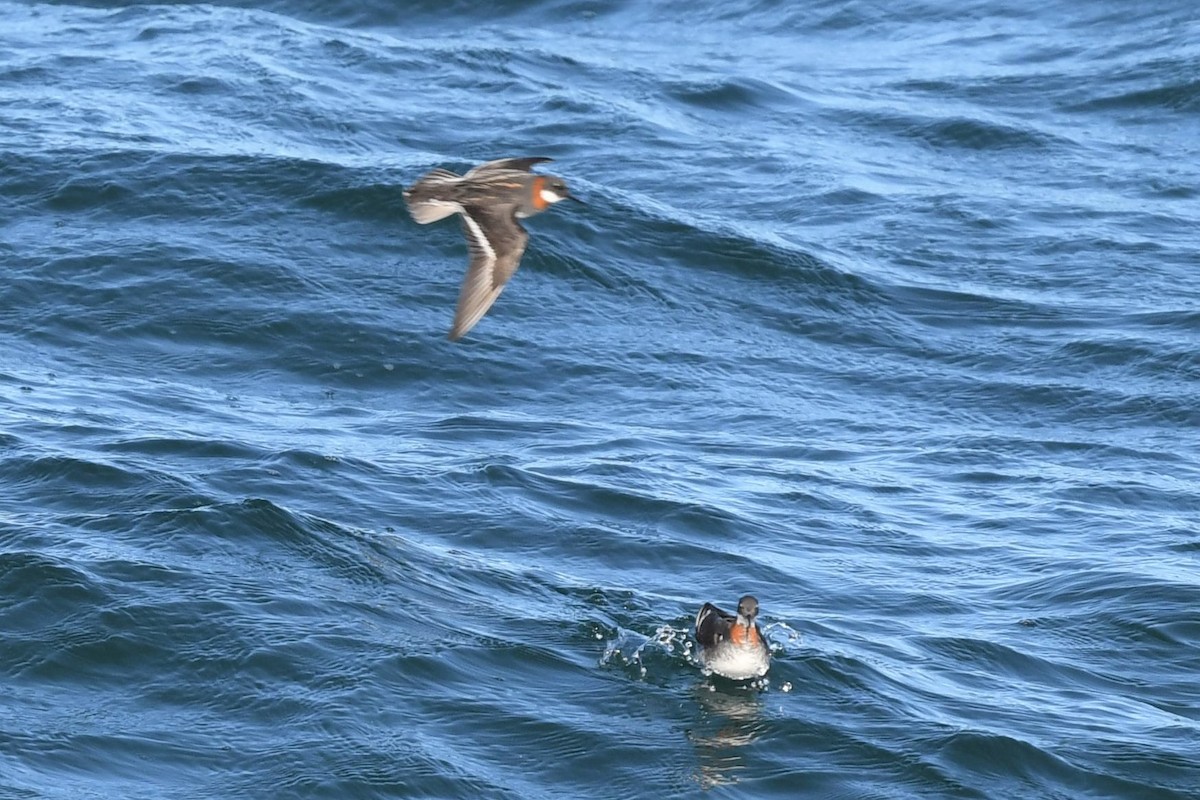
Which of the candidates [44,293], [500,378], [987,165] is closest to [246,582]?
[500,378]

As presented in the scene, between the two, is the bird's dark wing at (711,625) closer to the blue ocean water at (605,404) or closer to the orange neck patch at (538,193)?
the blue ocean water at (605,404)

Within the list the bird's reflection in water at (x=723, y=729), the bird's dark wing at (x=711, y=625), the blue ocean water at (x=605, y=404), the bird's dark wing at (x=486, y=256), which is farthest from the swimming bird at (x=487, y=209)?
the bird's reflection in water at (x=723, y=729)

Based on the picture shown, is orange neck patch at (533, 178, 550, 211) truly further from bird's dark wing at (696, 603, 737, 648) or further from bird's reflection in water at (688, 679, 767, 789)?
bird's reflection in water at (688, 679, 767, 789)

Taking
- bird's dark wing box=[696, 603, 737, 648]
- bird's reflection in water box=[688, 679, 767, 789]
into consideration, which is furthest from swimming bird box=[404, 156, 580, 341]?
bird's reflection in water box=[688, 679, 767, 789]

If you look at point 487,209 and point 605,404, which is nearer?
point 487,209

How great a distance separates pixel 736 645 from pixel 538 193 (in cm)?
298

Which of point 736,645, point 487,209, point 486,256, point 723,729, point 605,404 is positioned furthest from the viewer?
point 605,404

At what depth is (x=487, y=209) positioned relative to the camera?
460 inches

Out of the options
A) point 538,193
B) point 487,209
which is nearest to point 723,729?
point 487,209

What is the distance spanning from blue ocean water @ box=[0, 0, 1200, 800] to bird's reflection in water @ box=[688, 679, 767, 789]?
31 mm

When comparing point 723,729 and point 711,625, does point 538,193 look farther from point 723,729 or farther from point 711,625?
point 723,729

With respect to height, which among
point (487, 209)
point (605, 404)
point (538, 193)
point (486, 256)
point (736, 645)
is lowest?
point (736, 645)

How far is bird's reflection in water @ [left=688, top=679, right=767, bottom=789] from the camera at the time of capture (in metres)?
10.4

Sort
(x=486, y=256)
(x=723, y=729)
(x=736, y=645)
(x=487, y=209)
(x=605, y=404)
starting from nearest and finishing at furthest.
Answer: (x=723, y=729) < (x=736, y=645) < (x=486, y=256) < (x=487, y=209) < (x=605, y=404)
